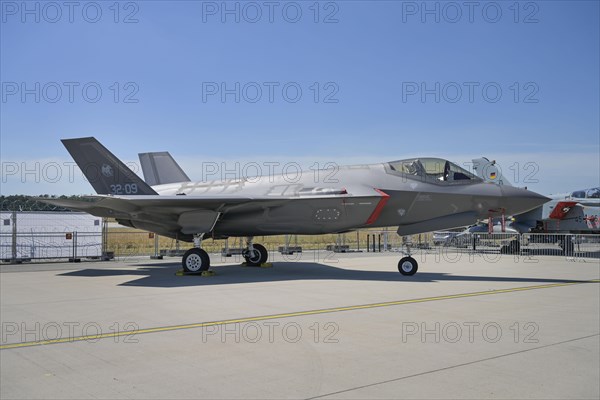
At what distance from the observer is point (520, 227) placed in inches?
1050

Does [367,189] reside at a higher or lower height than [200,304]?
higher

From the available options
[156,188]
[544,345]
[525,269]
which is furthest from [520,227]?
[544,345]

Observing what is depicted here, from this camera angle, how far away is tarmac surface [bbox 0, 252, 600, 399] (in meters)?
4.46

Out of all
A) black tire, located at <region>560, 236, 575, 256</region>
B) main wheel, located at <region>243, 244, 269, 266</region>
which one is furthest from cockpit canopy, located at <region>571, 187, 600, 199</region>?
main wheel, located at <region>243, 244, 269, 266</region>

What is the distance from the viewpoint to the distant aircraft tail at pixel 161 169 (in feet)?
67.3

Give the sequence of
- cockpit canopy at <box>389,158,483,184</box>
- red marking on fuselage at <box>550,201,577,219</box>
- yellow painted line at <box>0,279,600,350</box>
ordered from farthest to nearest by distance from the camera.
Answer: red marking on fuselage at <box>550,201,577,219</box> → cockpit canopy at <box>389,158,483,184</box> → yellow painted line at <box>0,279,600,350</box>

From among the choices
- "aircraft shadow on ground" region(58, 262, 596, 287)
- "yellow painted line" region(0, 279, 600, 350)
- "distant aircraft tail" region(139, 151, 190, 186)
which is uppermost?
"distant aircraft tail" region(139, 151, 190, 186)

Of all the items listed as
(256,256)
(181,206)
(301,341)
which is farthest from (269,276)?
(301,341)

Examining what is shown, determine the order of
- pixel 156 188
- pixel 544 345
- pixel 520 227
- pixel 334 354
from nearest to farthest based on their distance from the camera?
pixel 334 354
pixel 544 345
pixel 156 188
pixel 520 227

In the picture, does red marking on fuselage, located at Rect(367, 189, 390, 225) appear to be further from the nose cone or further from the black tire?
the black tire

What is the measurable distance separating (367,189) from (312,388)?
10.3 m

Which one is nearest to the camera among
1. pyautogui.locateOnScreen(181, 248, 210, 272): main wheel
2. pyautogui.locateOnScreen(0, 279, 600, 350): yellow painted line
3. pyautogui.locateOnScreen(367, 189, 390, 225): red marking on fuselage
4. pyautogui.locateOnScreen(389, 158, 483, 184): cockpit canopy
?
pyautogui.locateOnScreen(0, 279, 600, 350): yellow painted line

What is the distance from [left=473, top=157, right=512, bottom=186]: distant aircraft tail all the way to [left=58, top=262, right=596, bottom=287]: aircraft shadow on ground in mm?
16151

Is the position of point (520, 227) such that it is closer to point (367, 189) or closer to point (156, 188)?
point (367, 189)
